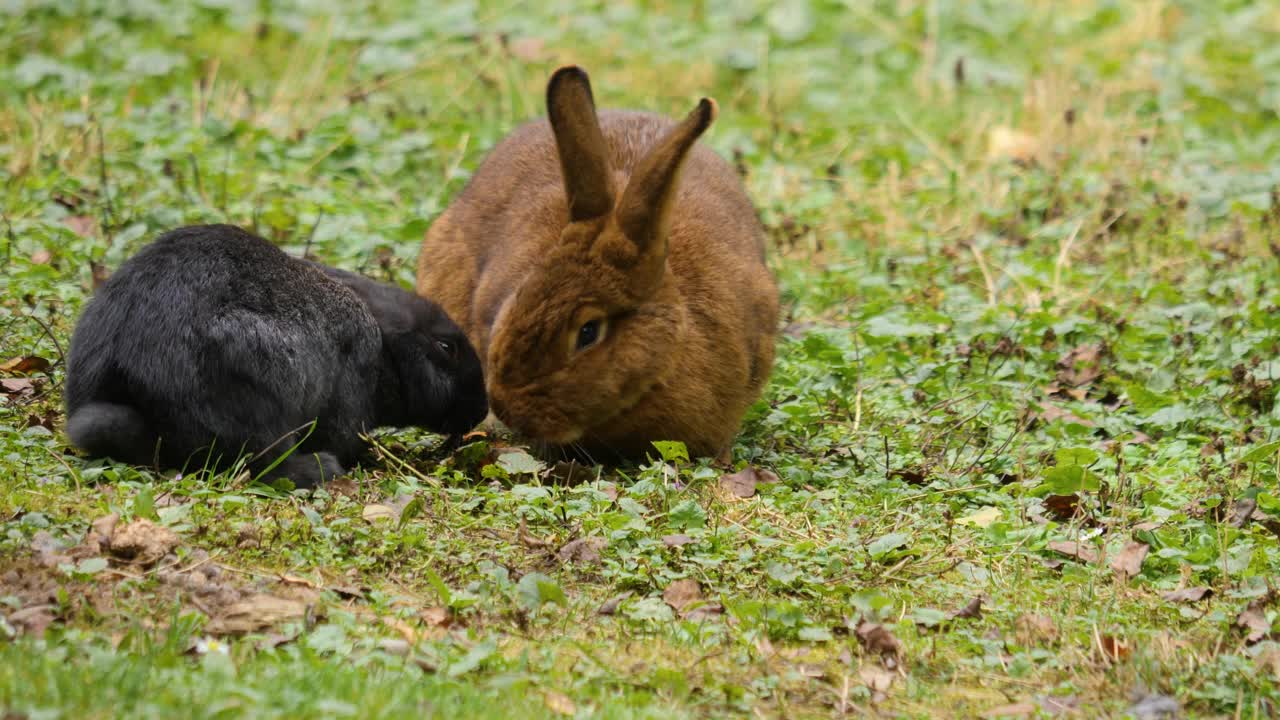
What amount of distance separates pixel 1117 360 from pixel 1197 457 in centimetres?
95

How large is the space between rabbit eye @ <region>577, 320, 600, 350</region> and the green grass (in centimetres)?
46

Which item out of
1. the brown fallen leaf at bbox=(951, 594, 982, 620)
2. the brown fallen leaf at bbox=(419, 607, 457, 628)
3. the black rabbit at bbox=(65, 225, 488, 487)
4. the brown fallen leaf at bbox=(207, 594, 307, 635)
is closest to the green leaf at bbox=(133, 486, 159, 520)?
the black rabbit at bbox=(65, 225, 488, 487)

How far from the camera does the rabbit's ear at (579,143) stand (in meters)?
4.75

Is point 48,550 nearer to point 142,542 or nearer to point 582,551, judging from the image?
point 142,542

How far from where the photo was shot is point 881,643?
3768 millimetres

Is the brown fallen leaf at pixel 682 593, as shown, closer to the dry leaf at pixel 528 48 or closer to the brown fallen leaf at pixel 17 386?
the brown fallen leaf at pixel 17 386

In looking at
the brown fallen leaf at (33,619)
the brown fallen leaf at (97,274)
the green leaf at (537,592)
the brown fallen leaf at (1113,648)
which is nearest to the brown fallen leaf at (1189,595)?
the brown fallen leaf at (1113,648)

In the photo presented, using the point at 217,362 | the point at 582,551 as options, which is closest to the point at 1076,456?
the point at 582,551

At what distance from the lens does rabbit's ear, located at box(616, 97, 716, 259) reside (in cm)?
461

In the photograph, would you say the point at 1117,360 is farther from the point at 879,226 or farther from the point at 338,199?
the point at 338,199

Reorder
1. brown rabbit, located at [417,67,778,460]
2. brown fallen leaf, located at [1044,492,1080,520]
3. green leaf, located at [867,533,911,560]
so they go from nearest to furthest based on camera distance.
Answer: green leaf, located at [867,533,911,560] < brown rabbit, located at [417,67,778,460] < brown fallen leaf, located at [1044,492,1080,520]

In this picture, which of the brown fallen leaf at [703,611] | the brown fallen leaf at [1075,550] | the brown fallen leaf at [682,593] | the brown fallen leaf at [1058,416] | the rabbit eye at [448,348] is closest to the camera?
the brown fallen leaf at [703,611]

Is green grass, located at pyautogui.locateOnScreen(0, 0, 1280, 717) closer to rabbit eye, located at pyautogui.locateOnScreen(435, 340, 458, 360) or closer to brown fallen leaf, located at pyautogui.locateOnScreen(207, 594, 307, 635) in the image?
brown fallen leaf, located at pyautogui.locateOnScreen(207, 594, 307, 635)

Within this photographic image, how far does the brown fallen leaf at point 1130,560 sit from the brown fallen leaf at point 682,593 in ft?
4.15
